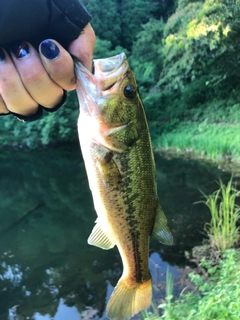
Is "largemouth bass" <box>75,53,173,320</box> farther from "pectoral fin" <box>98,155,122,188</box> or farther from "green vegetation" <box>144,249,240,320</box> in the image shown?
"green vegetation" <box>144,249,240,320</box>

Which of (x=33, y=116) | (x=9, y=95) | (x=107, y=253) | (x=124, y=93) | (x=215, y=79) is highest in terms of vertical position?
(x=9, y=95)

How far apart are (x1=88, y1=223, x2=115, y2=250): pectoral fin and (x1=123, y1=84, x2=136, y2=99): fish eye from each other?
63 centimetres

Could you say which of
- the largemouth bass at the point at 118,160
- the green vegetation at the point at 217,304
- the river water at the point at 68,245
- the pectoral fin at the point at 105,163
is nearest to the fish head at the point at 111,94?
the largemouth bass at the point at 118,160

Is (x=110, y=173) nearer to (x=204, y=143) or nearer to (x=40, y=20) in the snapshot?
(x=40, y=20)

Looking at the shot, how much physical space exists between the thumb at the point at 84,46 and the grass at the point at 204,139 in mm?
9333

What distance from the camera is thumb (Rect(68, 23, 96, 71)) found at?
4.36 feet

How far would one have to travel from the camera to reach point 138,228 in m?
1.74

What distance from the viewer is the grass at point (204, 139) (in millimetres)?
10836

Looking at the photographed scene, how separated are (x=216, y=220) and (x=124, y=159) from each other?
4.51 m

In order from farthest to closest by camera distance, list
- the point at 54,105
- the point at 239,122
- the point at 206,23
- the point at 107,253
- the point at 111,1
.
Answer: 1. the point at 111,1
2. the point at 239,122
3. the point at 206,23
4. the point at 107,253
5. the point at 54,105

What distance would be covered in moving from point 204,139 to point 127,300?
36.2 feet

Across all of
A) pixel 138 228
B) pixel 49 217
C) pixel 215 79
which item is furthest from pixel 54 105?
pixel 215 79

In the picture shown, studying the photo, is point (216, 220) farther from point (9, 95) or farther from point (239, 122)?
point (239, 122)

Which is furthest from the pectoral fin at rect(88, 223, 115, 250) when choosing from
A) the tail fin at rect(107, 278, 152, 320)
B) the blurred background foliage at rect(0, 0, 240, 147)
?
the blurred background foliage at rect(0, 0, 240, 147)
